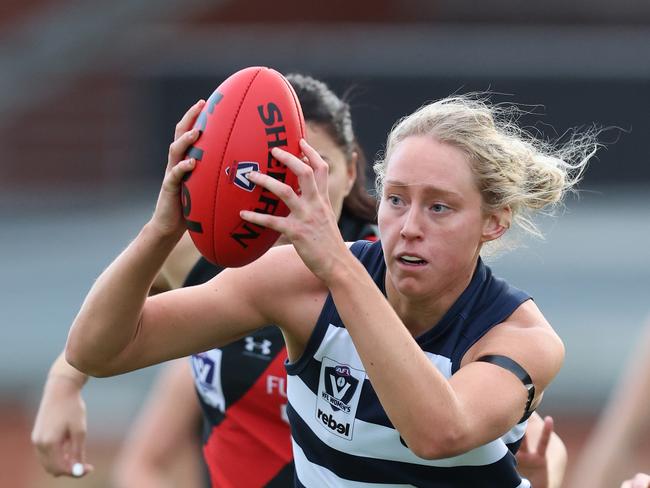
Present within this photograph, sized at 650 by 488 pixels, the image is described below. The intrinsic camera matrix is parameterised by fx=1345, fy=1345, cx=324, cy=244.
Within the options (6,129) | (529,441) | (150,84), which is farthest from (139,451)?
(6,129)

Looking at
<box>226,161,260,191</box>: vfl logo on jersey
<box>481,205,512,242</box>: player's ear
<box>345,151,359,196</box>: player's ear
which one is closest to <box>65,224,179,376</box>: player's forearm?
<box>226,161,260,191</box>: vfl logo on jersey

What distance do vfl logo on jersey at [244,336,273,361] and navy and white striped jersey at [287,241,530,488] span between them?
857 millimetres

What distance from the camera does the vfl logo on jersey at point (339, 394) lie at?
3262 mm

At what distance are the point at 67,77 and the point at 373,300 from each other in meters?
11.8

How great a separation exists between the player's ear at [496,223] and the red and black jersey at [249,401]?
1.03 m

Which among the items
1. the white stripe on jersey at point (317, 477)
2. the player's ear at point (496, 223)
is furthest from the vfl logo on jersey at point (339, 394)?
the player's ear at point (496, 223)

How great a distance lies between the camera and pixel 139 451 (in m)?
5.16

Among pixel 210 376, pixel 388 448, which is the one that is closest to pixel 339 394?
pixel 388 448

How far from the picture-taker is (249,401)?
431cm

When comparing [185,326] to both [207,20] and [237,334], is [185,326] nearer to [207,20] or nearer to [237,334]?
[237,334]

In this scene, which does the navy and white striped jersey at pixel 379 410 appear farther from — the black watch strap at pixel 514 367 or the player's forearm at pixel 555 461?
the player's forearm at pixel 555 461

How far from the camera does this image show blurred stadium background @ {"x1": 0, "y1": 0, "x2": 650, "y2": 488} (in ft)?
33.4

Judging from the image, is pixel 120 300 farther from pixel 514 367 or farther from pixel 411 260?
pixel 514 367

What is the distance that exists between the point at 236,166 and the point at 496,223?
2.32ft
